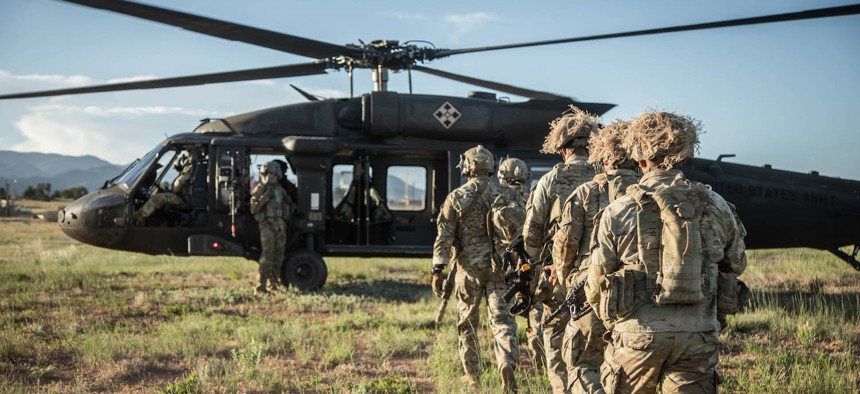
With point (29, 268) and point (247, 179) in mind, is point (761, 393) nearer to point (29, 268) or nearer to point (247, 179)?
point (247, 179)

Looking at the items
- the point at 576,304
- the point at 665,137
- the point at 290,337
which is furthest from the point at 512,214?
the point at 290,337

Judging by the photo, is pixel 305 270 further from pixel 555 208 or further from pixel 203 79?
pixel 555 208

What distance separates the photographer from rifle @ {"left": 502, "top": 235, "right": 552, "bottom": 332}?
15.1ft

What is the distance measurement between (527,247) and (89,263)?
40.2 feet

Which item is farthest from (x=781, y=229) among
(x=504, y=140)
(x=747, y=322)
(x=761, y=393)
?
(x=761, y=393)

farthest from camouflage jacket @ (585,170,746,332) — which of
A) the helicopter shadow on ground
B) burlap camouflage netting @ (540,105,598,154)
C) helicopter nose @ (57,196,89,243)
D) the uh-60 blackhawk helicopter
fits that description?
Answer: helicopter nose @ (57,196,89,243)

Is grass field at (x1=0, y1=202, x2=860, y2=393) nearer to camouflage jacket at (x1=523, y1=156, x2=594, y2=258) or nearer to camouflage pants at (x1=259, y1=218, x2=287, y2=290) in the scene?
camouflage pants at (x1=259, y1=218, x2=287, y2=290)

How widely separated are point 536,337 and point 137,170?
7.09 m

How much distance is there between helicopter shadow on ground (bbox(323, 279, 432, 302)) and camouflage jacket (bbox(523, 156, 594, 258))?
18.5ft

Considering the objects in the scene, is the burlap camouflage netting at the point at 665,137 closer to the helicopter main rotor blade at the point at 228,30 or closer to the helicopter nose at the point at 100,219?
the helicopter main rotor blade at the point at 228,30

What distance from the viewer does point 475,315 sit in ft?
18.4

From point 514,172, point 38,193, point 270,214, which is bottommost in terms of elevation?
point 270,214

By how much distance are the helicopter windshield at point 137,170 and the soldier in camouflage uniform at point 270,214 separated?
5.41ft

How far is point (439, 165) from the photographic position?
35.8 feet
